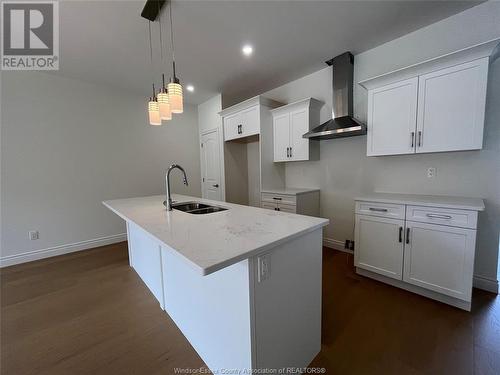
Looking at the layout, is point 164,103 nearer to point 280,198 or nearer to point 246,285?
point 246,285

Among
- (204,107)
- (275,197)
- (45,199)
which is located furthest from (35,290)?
(204,107)

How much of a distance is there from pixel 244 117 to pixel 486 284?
355 cm

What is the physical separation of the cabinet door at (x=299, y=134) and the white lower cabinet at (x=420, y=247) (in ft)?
3.77

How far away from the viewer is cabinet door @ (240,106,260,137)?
3.34m

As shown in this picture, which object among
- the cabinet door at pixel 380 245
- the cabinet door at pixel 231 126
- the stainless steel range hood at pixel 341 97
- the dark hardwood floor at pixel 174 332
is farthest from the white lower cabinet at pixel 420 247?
the cabinet door at pixel 231 126

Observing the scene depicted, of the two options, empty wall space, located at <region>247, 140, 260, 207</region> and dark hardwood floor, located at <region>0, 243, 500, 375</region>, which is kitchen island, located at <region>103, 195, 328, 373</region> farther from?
empty wall space, located at <region>247, 140, 260, 207</region>

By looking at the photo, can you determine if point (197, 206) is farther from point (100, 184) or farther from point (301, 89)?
point (301, 89)

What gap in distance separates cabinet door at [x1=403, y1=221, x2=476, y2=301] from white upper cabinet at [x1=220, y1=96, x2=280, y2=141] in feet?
8.07

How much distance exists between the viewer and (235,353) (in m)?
1.06

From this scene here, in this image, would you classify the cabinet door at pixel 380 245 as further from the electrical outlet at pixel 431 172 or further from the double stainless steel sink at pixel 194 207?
the double stainless steel sink at pixel 194 207

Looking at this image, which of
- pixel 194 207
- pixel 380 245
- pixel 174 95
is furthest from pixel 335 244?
pixel 174 95

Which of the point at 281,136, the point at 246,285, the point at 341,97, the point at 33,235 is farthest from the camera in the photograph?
the point at 281,136

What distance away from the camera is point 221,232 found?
118cm

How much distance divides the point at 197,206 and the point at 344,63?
102 inches
